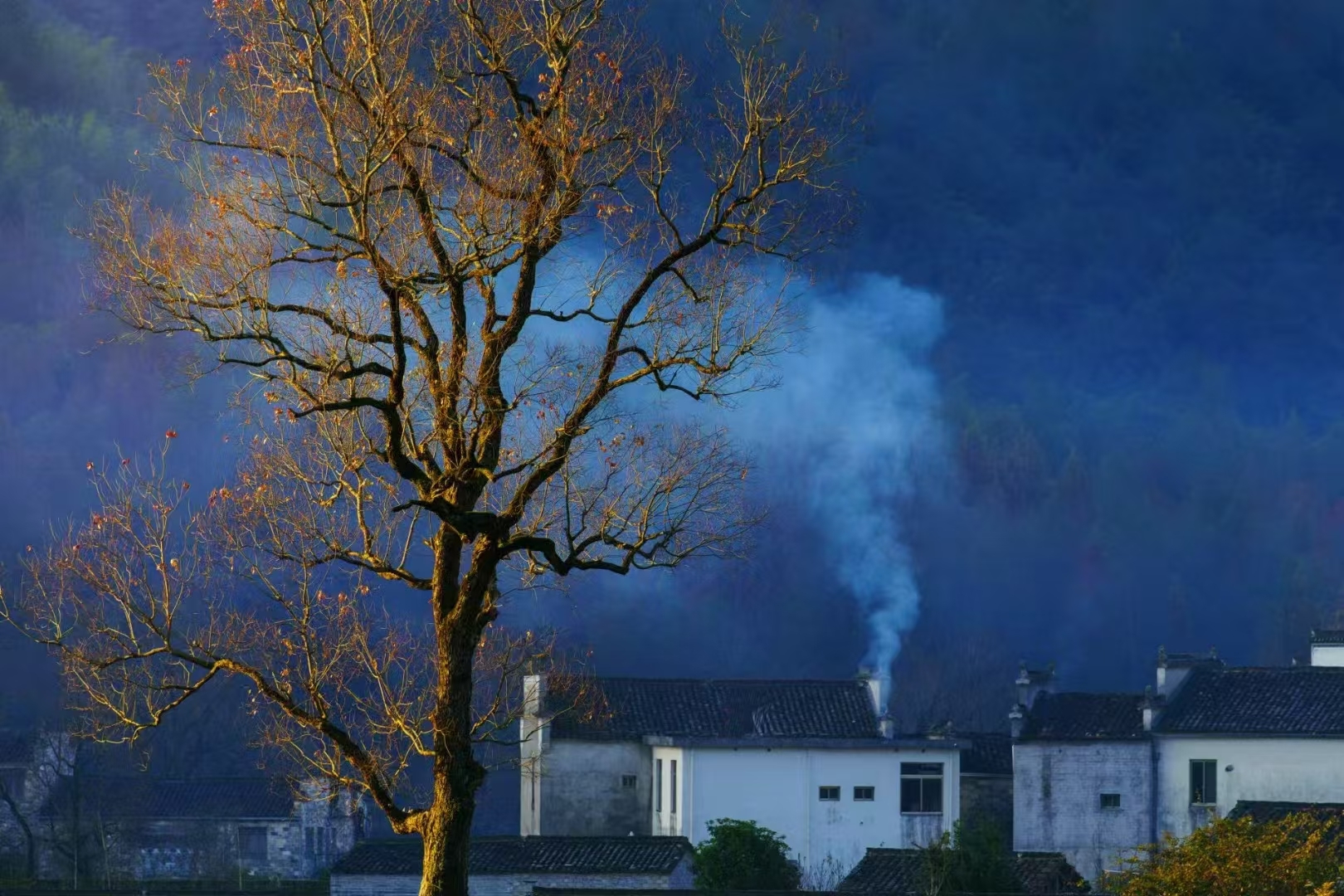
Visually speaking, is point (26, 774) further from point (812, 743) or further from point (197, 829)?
point (812, 743)

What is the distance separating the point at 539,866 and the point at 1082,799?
63.3 feet

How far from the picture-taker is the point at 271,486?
50.0 ft

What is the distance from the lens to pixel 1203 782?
174 ft

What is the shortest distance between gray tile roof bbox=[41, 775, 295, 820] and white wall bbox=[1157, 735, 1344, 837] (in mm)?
29131

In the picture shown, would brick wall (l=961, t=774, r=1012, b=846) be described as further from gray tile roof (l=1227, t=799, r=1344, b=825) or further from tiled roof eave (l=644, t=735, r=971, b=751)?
gray tile roof (l=1227, t=799, r=1344, b=825)

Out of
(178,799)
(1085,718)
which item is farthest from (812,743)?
(178,799)

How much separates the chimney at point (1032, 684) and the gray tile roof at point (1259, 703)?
417 centimetres

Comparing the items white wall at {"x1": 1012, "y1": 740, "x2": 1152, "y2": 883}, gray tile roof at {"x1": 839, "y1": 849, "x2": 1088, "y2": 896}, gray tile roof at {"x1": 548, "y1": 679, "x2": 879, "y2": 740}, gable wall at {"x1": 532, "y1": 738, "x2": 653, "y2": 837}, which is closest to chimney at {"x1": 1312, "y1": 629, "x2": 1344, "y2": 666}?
white wall at {"x1": 1012, "y1": 740, "x2": 1152, "y2": 883}

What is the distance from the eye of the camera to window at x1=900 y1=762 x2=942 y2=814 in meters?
53.4

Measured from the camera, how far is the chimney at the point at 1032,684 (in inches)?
2226

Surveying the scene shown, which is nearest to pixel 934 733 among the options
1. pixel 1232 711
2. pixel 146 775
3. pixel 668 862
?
pixel 1232 711

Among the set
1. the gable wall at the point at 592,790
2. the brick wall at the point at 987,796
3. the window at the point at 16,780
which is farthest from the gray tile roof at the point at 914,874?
the window at the point at 16,780

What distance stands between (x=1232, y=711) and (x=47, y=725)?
1633 inches

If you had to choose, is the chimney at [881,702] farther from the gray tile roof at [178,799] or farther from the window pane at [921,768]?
the gray tile roof at [178,799]
